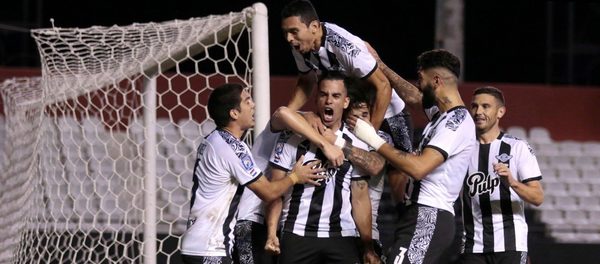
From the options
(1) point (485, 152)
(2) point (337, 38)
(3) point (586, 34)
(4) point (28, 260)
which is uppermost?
(3) point (586, 34)

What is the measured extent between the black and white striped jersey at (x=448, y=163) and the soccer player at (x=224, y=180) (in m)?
0.45

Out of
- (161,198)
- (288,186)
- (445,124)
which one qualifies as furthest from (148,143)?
(161,198)

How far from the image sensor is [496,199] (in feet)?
17.2

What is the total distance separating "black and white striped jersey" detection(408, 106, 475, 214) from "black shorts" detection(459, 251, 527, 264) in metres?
0.63

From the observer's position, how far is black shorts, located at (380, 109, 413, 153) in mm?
5117

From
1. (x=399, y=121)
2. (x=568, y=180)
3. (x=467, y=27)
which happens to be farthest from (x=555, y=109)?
(x=399, y=121)

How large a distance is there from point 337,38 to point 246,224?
37.1 inches

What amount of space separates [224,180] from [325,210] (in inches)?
18.2

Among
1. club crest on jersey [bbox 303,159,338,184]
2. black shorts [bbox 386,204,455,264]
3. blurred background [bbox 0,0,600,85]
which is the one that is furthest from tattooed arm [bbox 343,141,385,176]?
blurred background [bbox 0,0,600,85]

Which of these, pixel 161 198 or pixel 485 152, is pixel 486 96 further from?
pixel 161 198

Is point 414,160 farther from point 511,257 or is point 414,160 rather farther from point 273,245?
point 511,257

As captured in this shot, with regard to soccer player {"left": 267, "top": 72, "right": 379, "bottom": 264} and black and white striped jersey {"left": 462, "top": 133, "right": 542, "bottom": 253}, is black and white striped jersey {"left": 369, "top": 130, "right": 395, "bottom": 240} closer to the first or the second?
soccer player {"left": 267, "top": 72, "right": 379, "bottom": 264}

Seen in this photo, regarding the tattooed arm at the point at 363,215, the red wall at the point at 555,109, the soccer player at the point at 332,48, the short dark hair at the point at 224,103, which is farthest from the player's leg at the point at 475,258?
the red wall at the point at 555,109

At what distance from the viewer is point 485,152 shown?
531 cm
